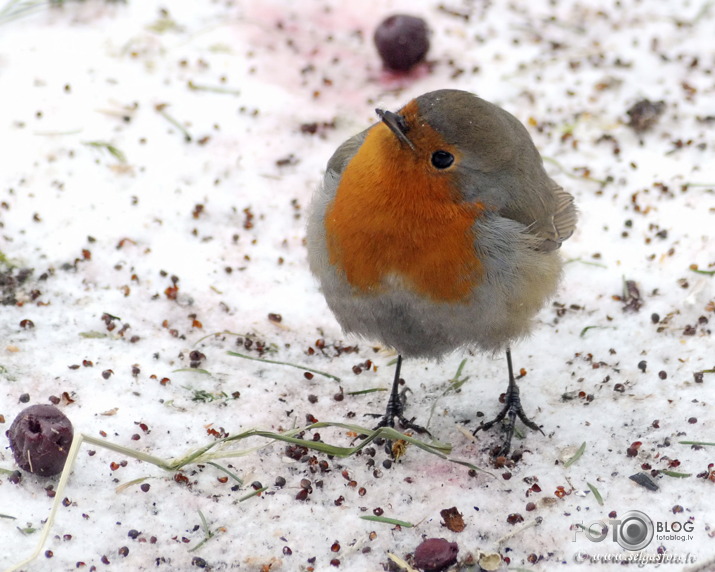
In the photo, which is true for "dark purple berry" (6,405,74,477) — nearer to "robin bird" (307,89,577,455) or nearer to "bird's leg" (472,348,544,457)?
"robin bird" (307,89,577,455)

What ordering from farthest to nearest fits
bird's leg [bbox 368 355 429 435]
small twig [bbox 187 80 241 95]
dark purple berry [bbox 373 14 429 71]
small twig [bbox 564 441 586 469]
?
dark purple berry [bbox 373 14 429 71] < small twig [bbox 187 80 241 95] < bird's leg [bbox 368 355 429 435] < small twig [bbox 564 441 586 469]

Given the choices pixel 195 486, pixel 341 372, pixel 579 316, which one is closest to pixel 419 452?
pixel 341 372

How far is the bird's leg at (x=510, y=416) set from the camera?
3.69 meters

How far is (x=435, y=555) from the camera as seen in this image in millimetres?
2986

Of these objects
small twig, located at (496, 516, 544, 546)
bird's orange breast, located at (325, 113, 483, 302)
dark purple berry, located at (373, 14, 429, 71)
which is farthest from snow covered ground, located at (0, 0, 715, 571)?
bird's orange breast, located at (325, 113, 483, 302)

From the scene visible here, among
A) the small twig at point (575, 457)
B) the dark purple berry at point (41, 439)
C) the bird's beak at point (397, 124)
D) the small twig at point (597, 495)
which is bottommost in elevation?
Answer: the small twig at point (575, 457)

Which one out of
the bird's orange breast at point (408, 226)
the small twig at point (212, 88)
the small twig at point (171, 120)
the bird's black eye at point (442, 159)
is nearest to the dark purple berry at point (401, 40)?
the small twig at point (212, 88)

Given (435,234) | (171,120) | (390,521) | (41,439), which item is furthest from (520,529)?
(171,120)

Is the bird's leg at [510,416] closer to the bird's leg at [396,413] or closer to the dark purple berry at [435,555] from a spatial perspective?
the bird's leg at [396,413]

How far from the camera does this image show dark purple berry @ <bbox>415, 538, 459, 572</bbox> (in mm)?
2984

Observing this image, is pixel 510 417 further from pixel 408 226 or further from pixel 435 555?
pixel 408 226

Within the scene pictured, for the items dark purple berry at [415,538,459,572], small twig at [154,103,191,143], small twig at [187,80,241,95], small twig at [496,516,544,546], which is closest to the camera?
dark purple berry at [415,538,459,572]

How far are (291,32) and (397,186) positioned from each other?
3278mm

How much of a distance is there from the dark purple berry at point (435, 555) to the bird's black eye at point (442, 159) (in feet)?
4.39
